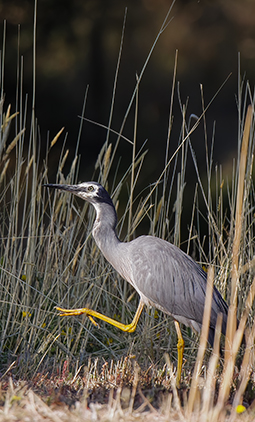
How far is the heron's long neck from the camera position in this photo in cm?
308

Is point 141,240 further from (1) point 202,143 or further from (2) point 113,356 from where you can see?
(1) point 202,143

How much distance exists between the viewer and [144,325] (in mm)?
3229

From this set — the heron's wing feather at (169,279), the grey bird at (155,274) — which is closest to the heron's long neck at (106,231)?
the grey bird at (155,274)

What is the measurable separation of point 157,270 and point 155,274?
0.02m

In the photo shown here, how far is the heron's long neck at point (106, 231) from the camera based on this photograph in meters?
3.08

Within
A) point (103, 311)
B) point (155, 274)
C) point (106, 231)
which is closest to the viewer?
point (155, 274)

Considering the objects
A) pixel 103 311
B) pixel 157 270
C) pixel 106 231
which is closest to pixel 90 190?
pixel 106 231

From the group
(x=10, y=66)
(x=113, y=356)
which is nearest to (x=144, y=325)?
(x=113, y=356)

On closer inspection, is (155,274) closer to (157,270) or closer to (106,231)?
(157,270)

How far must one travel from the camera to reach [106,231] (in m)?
3.11

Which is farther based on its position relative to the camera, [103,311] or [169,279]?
[103,311]

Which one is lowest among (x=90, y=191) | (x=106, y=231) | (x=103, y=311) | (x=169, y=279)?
(x=103, y=311)

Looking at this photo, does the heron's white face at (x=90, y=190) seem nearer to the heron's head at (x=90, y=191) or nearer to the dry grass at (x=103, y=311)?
the heron's head at (x=90, y=191)

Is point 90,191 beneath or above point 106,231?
above
